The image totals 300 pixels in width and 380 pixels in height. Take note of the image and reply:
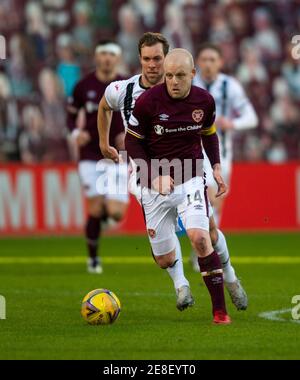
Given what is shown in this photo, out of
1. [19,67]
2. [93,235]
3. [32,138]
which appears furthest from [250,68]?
[93,235]

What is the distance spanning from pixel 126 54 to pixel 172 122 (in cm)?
1344

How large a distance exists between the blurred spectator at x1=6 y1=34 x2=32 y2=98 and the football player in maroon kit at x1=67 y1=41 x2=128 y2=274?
21.1ft

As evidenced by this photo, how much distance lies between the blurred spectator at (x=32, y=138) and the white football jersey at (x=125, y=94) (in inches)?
386

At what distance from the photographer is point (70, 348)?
7.93 metres

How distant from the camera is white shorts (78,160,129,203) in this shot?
48.7ft

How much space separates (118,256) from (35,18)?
7.81 metres

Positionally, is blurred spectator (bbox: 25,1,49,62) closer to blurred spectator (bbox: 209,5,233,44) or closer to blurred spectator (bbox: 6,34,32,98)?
blurred spectator (bbox: 6,34,32,98)

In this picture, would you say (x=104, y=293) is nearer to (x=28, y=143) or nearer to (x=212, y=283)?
(x=212, y=283)

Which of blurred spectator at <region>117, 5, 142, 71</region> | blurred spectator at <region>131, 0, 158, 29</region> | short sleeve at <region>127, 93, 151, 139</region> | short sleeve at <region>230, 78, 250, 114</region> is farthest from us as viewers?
blurred spectator at <region>131, 0, 158, 29</region>

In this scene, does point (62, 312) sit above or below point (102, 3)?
below

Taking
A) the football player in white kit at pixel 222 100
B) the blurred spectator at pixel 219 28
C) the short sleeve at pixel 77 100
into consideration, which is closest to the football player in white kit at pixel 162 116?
the football player in white kit at pixel 222 100

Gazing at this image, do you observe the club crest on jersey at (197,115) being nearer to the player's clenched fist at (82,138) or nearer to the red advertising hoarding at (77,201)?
the player's clenched fist at (82,138)

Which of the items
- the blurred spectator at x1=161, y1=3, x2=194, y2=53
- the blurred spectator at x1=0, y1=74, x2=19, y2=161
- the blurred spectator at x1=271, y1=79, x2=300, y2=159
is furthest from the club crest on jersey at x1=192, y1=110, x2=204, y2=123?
the blurred spectator at x1=161, y1=3, x2=194, y2=53

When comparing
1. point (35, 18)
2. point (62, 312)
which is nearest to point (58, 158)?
point (35, 18)
